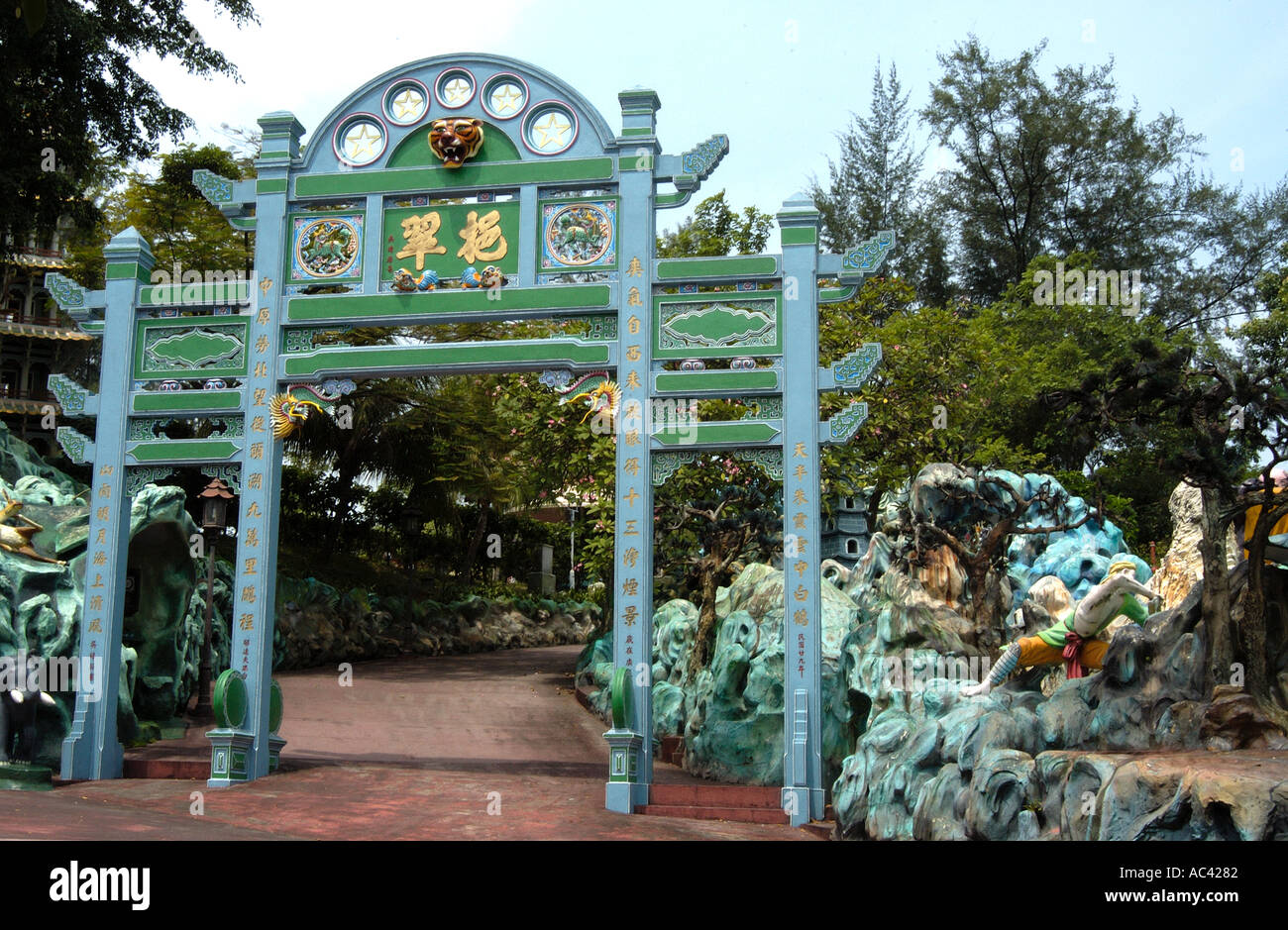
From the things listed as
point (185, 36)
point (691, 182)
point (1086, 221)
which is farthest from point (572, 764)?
point (1086, 221)

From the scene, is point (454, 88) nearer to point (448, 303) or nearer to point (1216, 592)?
point (448, 303)

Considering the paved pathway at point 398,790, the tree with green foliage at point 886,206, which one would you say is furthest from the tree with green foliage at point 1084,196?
the paved pathway at point 398,790

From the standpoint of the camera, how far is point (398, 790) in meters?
9.07

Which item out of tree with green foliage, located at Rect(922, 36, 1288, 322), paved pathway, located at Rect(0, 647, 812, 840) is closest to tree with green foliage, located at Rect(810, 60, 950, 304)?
tree with green foliage, located at Rect(922, 36, 1288, 322)

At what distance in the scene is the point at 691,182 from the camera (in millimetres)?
9570

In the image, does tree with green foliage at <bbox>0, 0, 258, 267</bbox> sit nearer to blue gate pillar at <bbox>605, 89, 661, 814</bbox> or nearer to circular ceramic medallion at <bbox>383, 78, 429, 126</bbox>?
circular ceramic medallion at <bbox>383, 78, 429, 126</bbox>

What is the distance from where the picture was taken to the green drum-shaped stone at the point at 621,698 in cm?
860

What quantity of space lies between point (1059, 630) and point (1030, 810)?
195 cm

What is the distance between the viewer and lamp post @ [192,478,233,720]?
38.6 feet

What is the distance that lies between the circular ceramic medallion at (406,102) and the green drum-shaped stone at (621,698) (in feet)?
16.1

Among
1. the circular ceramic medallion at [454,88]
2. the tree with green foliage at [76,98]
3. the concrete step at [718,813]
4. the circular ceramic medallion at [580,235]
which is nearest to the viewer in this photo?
the concrete step at [718,813]

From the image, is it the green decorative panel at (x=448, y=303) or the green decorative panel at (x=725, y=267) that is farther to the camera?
the green decorative panel at (x=448, y=303)

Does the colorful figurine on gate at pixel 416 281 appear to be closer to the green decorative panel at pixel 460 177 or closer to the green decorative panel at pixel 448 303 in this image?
the green decorative panel at pixel 448 303

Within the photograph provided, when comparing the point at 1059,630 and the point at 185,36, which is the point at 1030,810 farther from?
the point at 185,36
